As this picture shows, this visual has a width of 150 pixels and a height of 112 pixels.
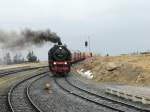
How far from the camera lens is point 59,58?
48781 millimetres

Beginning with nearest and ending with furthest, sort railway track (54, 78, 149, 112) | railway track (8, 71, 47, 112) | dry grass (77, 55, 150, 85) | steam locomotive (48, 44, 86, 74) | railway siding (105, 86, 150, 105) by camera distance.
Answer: railway track (54, 78, 149, 112)
railway track (8, 71, 47, 112)
railway siding (105, 86, 150, 105)
dry grass (77, 55, 150, 85)
steam locomotive (48, 44, 86, 74)

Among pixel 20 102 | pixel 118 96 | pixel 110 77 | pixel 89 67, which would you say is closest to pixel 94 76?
pixel 110 77

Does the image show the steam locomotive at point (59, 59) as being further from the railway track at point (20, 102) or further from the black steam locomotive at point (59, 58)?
the railway track at point (20, 102)

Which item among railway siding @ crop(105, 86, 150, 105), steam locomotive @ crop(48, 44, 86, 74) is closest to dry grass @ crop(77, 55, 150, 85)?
steam locomotive @ crop(48, 44, 86, 74)

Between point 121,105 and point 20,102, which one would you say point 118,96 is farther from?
point 20,102

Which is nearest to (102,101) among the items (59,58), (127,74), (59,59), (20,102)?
(20,102)

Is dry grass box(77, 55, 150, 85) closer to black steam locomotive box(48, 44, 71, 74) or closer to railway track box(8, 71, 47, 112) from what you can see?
black steam locomotive box(48, 44, 71, 74)

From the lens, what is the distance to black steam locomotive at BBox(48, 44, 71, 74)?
48.8 meters

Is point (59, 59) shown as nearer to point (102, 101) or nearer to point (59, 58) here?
point (59, 58)

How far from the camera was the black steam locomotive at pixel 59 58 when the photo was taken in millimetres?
48750

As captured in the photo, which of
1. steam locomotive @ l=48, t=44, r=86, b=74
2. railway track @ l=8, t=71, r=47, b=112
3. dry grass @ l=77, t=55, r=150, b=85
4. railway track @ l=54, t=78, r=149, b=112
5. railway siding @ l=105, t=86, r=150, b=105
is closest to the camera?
railway track @ l=54, t=78, r=149, b=112

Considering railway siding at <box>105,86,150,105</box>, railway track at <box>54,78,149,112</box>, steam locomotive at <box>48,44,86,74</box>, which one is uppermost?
steam locomotive at <box>48,44,86,74</box>

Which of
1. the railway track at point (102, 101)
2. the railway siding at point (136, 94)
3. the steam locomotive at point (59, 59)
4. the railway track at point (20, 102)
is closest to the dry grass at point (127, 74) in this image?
the steam locomotive at point (59, 59)

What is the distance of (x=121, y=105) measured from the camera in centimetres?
2569
